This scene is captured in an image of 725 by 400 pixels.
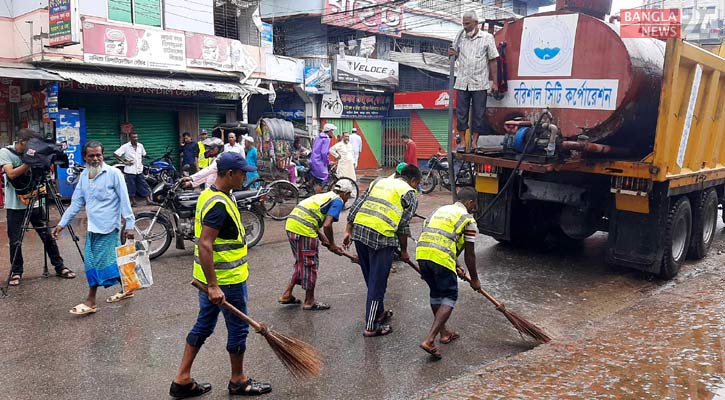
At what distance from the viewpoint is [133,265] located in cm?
527

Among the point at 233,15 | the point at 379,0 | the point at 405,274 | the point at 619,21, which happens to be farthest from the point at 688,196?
the point at 379,0

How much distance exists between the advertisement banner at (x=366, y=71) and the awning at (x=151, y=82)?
4316mm

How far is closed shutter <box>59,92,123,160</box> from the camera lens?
13203 mm

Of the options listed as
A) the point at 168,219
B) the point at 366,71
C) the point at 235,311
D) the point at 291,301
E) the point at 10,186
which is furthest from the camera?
the point at 366,71

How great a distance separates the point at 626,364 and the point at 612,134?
118 inches

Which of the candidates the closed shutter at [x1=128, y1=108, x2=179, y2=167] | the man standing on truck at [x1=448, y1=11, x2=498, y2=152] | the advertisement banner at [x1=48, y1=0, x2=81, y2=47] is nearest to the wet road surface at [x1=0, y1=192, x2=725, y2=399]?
the man standing on truck at [x1=448, y1=11, x2=498, y2=152]

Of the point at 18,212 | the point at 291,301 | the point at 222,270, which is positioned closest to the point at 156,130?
the point at 18,212

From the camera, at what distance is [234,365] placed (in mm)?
3816

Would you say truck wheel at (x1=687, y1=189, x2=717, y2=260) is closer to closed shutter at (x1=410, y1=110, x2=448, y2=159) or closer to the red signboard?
the red signboard

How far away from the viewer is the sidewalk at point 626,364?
3.94m

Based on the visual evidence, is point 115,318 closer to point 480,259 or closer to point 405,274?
point 405,274

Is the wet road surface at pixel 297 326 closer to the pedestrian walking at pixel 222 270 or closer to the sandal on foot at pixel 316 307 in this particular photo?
the sandal on foot at pixel 316 307

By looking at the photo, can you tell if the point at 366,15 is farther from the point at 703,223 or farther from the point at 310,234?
the point at 310,234

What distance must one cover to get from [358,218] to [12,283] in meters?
3.93
